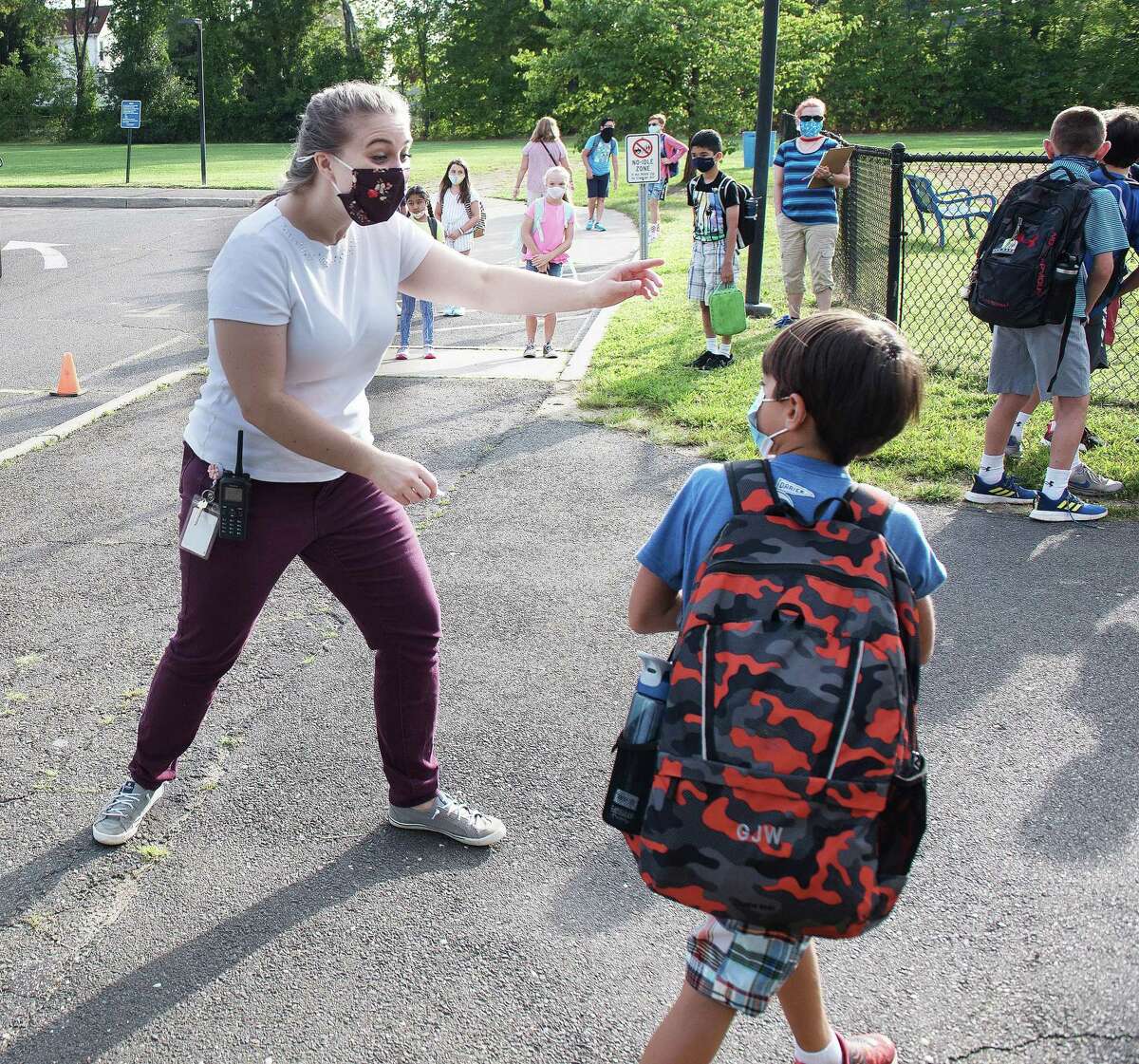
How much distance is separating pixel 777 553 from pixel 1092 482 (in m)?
5.06

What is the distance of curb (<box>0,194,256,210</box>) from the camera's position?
23.0m

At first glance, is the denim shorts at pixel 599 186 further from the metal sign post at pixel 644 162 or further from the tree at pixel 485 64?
the tree at pixel 485 64

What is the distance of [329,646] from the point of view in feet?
15.0

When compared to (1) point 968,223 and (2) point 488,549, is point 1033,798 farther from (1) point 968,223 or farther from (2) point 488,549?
(1) point 968,223

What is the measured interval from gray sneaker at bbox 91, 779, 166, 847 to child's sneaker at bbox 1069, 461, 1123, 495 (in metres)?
4.97

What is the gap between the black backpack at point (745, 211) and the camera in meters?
9.01

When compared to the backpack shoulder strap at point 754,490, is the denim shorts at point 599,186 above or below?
above

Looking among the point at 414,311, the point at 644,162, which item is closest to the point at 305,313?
the point at 414,311

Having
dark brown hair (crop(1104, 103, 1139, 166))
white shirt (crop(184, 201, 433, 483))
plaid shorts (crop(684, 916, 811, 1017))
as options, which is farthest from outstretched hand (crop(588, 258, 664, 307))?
dark brown hair (crop(1104, 103, 1139, 166))

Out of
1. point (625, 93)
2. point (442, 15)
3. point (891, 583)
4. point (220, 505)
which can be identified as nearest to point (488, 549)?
point (220, 505)

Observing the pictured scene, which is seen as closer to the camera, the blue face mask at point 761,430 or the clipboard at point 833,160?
the blue face mask at point 761,430

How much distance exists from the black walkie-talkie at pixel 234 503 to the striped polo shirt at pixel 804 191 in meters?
7.97

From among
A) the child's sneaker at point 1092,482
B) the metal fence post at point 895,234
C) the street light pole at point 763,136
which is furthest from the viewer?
the street light pole at point 763,136

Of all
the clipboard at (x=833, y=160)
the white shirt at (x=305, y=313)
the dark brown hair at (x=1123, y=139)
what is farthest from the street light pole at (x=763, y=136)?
the white shirt at (x=305, y=313)
